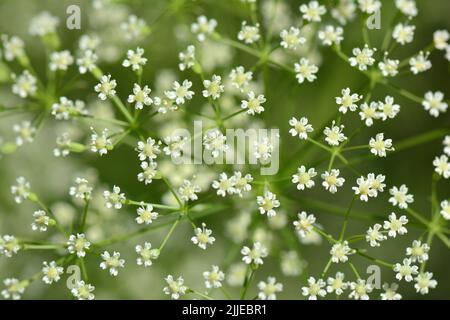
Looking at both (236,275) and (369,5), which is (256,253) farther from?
(369,5)

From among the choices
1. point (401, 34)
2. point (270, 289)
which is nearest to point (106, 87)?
point (270, 289)

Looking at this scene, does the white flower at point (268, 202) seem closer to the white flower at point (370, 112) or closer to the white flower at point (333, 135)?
the white flower at point (333, 135)

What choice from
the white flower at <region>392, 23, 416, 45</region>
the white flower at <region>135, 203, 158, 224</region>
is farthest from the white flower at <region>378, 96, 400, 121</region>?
the white flower at <region>135, 203, 158, 224</region>

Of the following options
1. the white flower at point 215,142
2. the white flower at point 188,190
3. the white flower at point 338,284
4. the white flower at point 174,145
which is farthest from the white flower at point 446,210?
the white flower at point 174,145

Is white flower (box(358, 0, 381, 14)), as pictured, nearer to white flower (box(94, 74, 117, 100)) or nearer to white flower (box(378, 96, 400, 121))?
white flower (box(378, 96, 400, 121))
